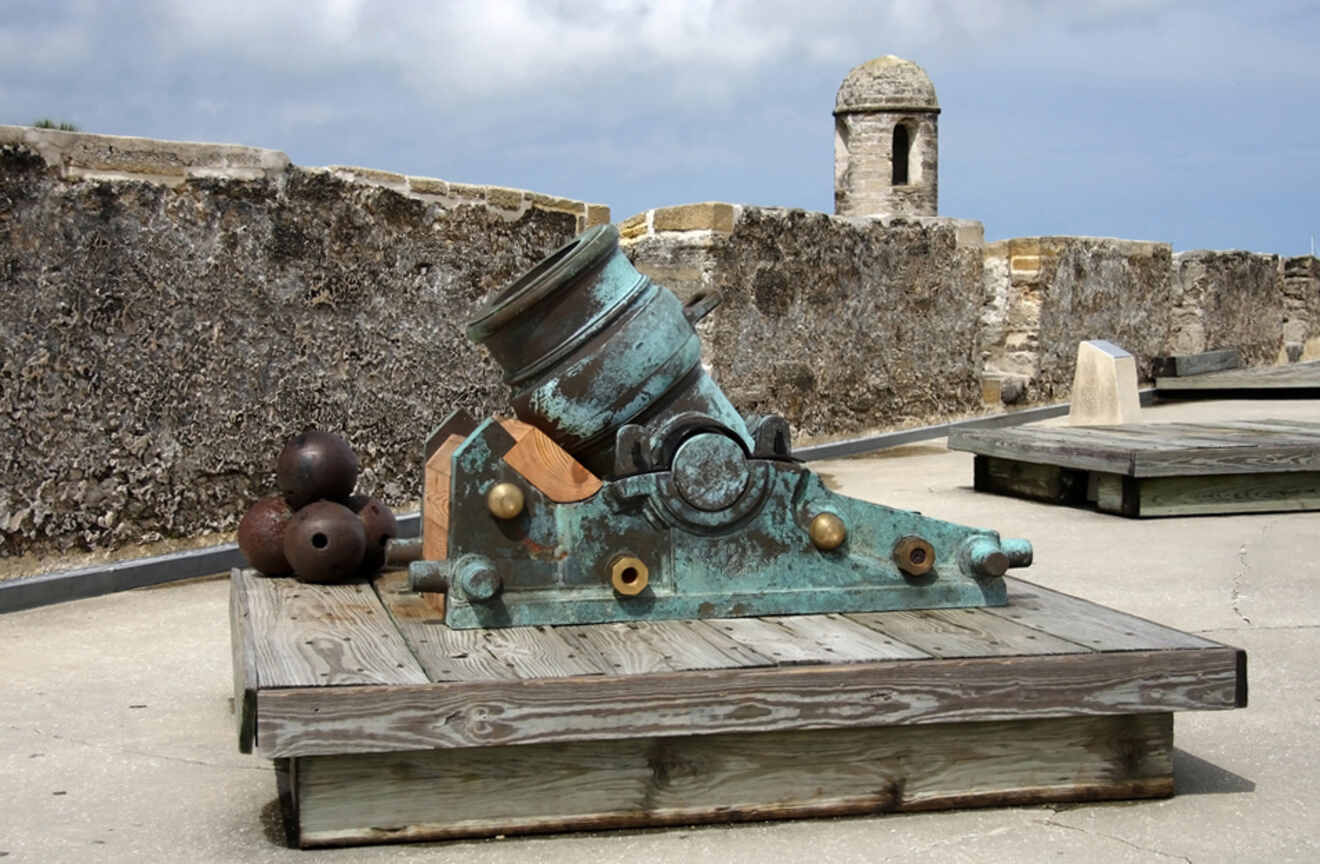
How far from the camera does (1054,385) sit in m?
11.6

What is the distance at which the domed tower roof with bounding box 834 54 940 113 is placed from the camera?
2111 cm

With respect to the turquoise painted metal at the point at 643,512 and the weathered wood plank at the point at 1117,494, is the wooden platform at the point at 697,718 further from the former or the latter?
the weathered wood plank at the point at 1117,494

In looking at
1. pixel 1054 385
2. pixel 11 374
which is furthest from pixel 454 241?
pixel 1054 385

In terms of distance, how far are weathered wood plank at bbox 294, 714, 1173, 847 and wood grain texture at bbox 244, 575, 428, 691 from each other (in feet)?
0.49

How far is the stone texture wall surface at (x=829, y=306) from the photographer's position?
28.6 feet

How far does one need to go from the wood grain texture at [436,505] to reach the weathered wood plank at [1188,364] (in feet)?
34.9

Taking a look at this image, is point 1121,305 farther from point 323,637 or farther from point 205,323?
point 323,637

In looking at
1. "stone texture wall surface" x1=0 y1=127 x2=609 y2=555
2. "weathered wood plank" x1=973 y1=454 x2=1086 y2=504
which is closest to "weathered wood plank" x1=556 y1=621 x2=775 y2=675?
"stone texture wall surface" x1=0 y1=127 x2=609 y2=555

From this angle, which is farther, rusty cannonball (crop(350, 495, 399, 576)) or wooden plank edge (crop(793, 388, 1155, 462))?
wooden plank edge (crop(793, 388, 1155, 462))

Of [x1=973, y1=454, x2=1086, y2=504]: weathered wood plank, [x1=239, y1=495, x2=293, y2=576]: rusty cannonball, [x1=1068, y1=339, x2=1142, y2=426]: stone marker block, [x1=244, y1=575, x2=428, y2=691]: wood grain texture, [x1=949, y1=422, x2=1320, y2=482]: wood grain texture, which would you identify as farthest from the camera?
[x1=1068, y1=339, x2=1142, y2=426]: stone marker block

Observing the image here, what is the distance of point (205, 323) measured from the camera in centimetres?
582

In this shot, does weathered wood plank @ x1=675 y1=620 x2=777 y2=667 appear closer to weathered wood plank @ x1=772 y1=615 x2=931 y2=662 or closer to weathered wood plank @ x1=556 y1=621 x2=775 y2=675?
weathered wood plank @ x1=556 y1=621 x2=775 y2=675

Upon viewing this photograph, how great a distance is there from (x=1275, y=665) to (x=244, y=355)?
12.8ft

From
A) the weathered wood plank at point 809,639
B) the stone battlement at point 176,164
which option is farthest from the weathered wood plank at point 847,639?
the stone battlement at point 176,164
